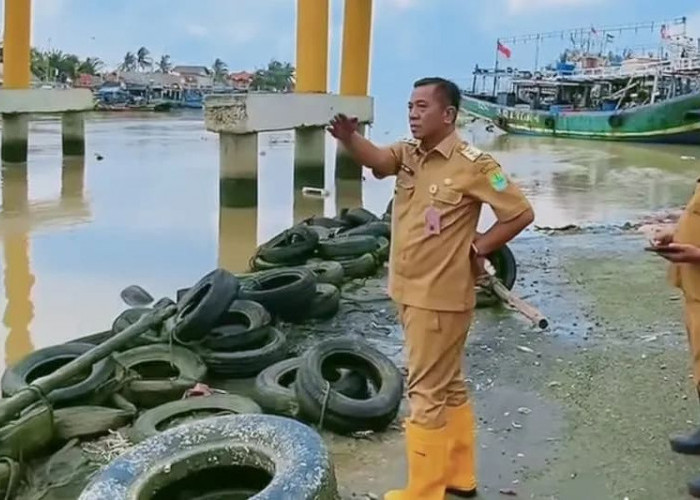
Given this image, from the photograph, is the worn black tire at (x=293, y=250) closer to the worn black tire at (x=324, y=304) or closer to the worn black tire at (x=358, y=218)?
the worn black tire at (x=324, y=304)

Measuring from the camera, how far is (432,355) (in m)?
3.34

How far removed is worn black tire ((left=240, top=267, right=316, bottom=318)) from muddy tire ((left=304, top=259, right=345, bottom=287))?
Result: 2.26 feet

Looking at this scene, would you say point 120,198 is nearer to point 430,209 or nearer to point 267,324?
point 267,324

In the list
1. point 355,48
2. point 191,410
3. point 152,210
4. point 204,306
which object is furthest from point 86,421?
point 355,48

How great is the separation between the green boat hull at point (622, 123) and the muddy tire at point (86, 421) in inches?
1357

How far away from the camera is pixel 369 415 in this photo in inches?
179

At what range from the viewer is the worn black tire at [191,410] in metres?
4.60

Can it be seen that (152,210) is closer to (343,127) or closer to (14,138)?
(14,138)

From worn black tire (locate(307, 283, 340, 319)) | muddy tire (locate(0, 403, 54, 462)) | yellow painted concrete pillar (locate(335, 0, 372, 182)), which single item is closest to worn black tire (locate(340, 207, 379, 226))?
worn black tire (locate(307, 283, 340, 319))

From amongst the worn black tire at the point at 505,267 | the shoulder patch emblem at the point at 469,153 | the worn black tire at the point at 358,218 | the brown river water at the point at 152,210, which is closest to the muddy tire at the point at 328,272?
the worn black tire at the point at 505,267

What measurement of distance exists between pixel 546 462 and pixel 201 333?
248 cm

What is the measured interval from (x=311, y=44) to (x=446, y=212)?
14536 mm

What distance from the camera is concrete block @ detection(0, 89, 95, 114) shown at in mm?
22688

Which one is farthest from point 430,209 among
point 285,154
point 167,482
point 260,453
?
point 285,154
